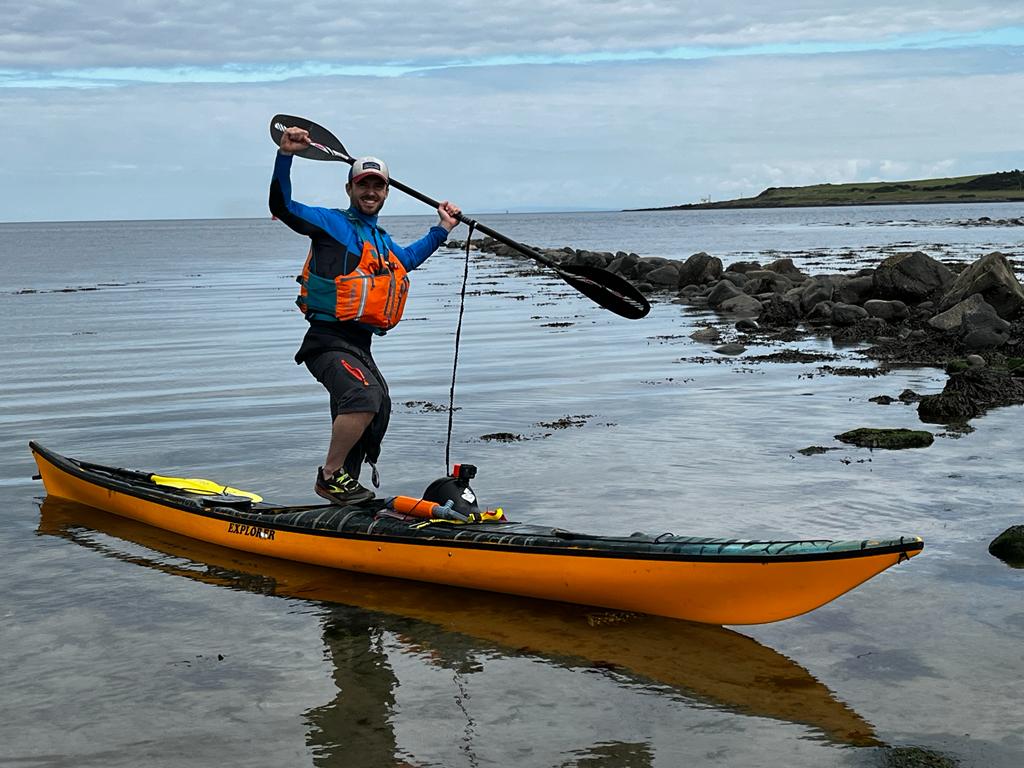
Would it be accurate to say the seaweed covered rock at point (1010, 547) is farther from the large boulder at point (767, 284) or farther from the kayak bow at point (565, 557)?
the large boulder at point (767, 284)

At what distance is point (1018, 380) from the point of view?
44.8ft

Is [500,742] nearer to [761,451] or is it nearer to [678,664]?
[678,664]

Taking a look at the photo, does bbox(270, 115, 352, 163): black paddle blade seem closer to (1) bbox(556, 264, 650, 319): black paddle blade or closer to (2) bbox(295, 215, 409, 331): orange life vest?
(2) bbox(295, 215, 409, 331): orange life vest

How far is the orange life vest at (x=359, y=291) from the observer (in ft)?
24.2

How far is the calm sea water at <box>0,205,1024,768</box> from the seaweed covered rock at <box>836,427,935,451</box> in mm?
263

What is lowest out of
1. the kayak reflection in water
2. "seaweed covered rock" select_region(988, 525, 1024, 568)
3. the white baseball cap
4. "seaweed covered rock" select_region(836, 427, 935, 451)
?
the kayak reflection in water

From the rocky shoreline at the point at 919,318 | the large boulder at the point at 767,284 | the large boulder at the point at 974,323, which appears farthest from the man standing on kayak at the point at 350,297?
the large boulder at the point at 767,284

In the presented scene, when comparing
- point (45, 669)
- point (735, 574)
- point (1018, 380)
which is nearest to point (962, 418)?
point (1018, 380)

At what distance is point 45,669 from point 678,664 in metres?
3.34

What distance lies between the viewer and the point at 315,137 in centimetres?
822

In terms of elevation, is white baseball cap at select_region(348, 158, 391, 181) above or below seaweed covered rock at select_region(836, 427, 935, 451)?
above

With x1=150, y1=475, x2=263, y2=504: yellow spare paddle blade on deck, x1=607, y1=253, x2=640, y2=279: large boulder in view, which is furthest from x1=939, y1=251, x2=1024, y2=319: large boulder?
x1=607, y1=253, x2=640, y2=279: large boulder

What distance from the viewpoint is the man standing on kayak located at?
24.0ft

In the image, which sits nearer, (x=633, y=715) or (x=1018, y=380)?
(x=633, y=715)
